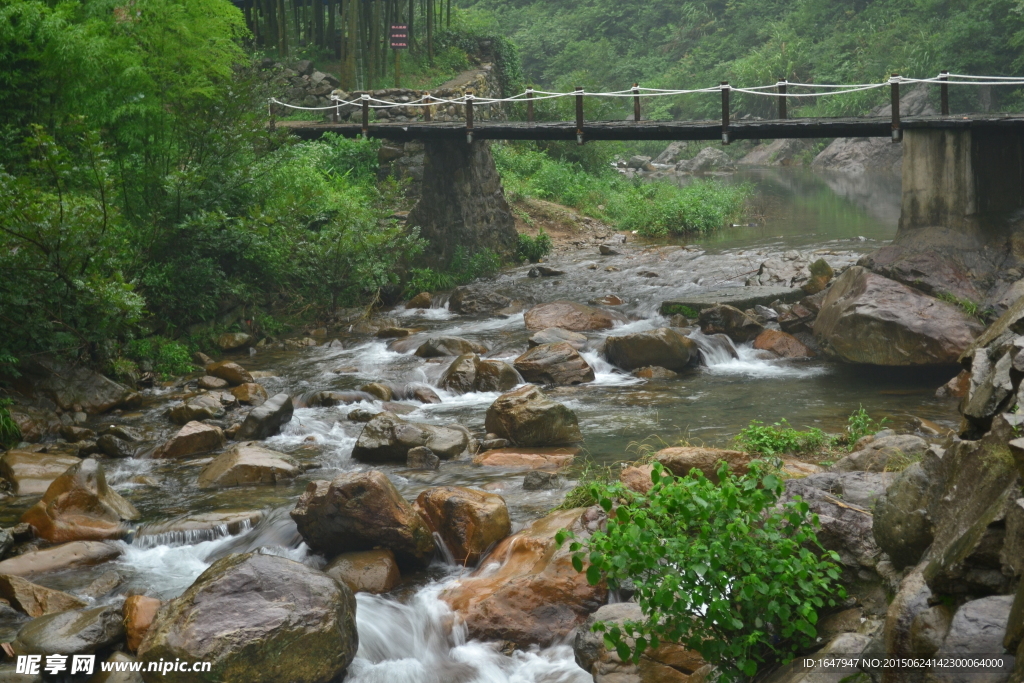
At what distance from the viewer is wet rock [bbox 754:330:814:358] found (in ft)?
41.0

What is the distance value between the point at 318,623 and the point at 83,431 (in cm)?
589

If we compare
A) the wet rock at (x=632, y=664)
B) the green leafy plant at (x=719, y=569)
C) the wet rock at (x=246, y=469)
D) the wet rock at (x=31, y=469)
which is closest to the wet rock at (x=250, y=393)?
the wet rock at (x=31, y=469)

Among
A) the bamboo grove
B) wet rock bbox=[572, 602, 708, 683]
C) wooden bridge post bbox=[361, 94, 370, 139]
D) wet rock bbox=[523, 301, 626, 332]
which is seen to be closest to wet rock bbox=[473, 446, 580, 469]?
wet rock bbox=[572, 602, 708, 683]

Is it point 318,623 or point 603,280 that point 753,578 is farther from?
point 603,280

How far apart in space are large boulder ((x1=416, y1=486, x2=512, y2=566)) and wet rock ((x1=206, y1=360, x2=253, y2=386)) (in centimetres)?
596

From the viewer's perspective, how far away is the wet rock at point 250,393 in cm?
1097

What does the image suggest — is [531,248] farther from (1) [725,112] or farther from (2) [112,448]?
(2) [112,448]

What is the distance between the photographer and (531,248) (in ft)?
67.1

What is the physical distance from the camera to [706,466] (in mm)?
6656

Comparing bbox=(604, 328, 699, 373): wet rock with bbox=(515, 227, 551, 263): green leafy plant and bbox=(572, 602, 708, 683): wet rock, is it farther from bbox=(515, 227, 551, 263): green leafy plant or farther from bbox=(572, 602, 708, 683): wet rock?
bbox=(515, 227, 551, 263): green leafy plant

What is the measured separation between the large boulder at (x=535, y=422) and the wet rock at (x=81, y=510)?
3402 mm

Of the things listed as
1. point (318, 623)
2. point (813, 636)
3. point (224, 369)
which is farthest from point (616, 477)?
point (224, 369)

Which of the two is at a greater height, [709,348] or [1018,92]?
[1018,92]

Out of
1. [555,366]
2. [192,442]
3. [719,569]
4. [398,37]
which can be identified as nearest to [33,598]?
[192,442]
